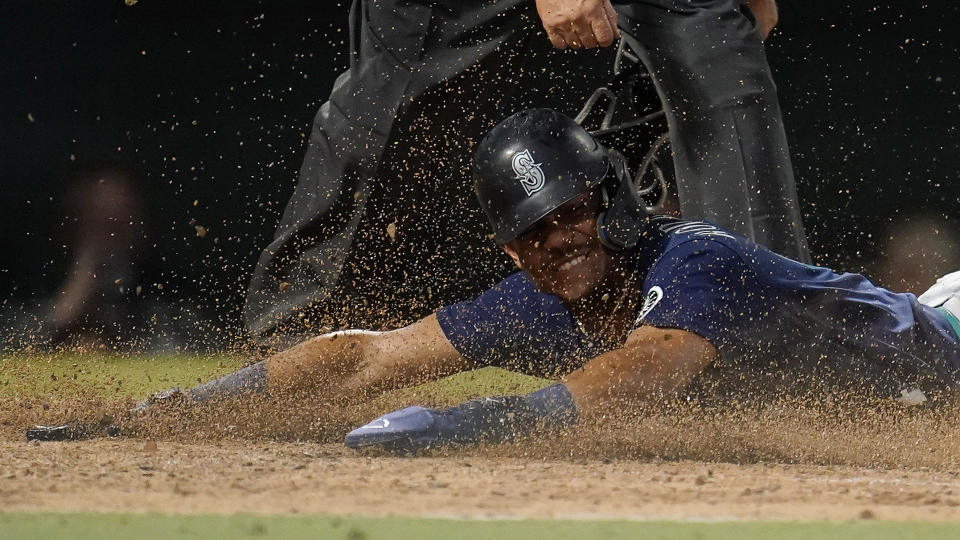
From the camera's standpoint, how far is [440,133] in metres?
3.75

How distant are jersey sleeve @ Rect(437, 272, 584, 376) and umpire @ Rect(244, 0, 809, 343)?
39 centimetres

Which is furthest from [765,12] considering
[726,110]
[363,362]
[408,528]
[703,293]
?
[408,528]

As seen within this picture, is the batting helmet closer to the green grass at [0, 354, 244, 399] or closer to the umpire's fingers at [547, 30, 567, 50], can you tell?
the umpire's fingers at [547, 30, 567, 50]

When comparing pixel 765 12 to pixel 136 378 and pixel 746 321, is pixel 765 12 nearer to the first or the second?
pixel 746 321

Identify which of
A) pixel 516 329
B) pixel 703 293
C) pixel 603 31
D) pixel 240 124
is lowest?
pixel 516 329

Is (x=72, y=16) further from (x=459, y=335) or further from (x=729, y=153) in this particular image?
(x=729, y=153)

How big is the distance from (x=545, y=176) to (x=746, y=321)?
1.98 ft

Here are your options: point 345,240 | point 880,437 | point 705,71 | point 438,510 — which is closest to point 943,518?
point 438,510

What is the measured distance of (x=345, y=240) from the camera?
373cm

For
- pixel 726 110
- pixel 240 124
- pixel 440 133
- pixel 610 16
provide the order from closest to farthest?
pixel 610 16 < pixel 726 110 < pixel 440 133 < pixel 240 124

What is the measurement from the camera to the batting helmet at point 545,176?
304 centimetres

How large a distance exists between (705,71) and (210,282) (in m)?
2.96

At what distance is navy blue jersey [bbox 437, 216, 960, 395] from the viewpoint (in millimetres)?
2836

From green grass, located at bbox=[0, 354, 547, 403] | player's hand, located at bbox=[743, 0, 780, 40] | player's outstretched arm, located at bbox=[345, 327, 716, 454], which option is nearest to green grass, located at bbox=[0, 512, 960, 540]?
player's outstretched arm, located at bbox=[345, 327, 716, 454]
